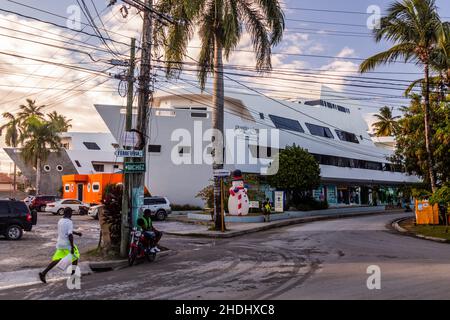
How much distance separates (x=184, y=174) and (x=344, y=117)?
28615 millimetres

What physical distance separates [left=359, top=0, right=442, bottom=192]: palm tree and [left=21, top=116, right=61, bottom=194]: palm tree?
1531 inches

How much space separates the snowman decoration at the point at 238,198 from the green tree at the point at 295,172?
6458 mm

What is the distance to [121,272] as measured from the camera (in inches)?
451

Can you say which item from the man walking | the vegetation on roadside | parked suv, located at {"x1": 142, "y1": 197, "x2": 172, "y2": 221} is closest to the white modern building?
the vegetation on roadside

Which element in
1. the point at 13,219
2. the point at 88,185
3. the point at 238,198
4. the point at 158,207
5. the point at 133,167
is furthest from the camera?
the point at 88,185

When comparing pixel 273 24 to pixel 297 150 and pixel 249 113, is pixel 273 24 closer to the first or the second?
pixel 297 150

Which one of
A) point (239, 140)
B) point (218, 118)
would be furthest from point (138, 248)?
point (239, 140)

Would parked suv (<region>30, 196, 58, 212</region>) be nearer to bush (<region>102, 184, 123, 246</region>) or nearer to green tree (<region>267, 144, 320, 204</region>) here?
green tree (<region>267, 144, 320, 204</region>)

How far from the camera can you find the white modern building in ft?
124

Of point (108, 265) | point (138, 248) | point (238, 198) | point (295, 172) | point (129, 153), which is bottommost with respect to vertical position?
point (108, 265)

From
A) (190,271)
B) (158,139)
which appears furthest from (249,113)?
(190,271)

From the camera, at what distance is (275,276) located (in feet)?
33.4

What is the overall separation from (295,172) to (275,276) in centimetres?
2666

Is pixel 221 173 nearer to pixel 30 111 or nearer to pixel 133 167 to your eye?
pixel 133 167
